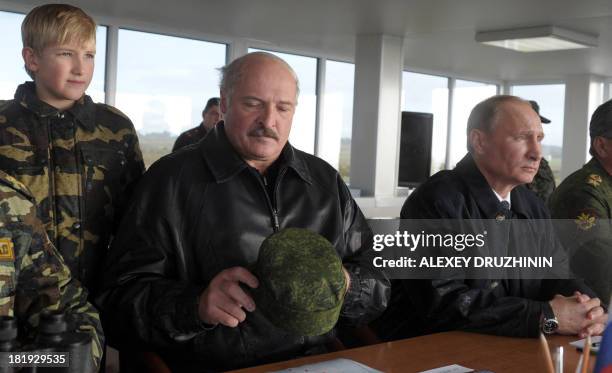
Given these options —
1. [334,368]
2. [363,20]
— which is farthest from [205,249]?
[363,20]

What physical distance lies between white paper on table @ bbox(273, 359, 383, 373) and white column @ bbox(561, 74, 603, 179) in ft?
34.4

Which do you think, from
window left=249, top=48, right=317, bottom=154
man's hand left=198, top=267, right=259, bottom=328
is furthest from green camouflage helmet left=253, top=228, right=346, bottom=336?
window left=249, top=48, right=317, bottom=154

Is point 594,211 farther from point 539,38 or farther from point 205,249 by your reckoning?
point 539,38

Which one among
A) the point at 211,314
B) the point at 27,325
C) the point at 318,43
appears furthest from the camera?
the point at 318,43

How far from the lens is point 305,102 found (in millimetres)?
9453

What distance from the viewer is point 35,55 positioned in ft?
6.37

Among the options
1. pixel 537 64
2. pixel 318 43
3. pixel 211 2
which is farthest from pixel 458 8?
pixel 537 64

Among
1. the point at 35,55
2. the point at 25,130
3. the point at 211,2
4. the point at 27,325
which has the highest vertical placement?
the point at 211,2

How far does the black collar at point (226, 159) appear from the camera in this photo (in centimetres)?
195

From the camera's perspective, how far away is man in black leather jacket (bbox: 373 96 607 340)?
211 centimetres

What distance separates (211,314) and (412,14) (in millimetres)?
5622

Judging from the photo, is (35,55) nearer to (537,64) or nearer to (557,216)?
(557,216)

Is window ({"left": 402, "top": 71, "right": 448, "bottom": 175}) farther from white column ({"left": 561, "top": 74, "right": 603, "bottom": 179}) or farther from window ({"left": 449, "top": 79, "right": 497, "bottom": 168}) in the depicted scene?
white column ({"left": 561, "top": 74, "right": 603, "bottom": 179})

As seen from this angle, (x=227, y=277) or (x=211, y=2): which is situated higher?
(x=211, y=2)
